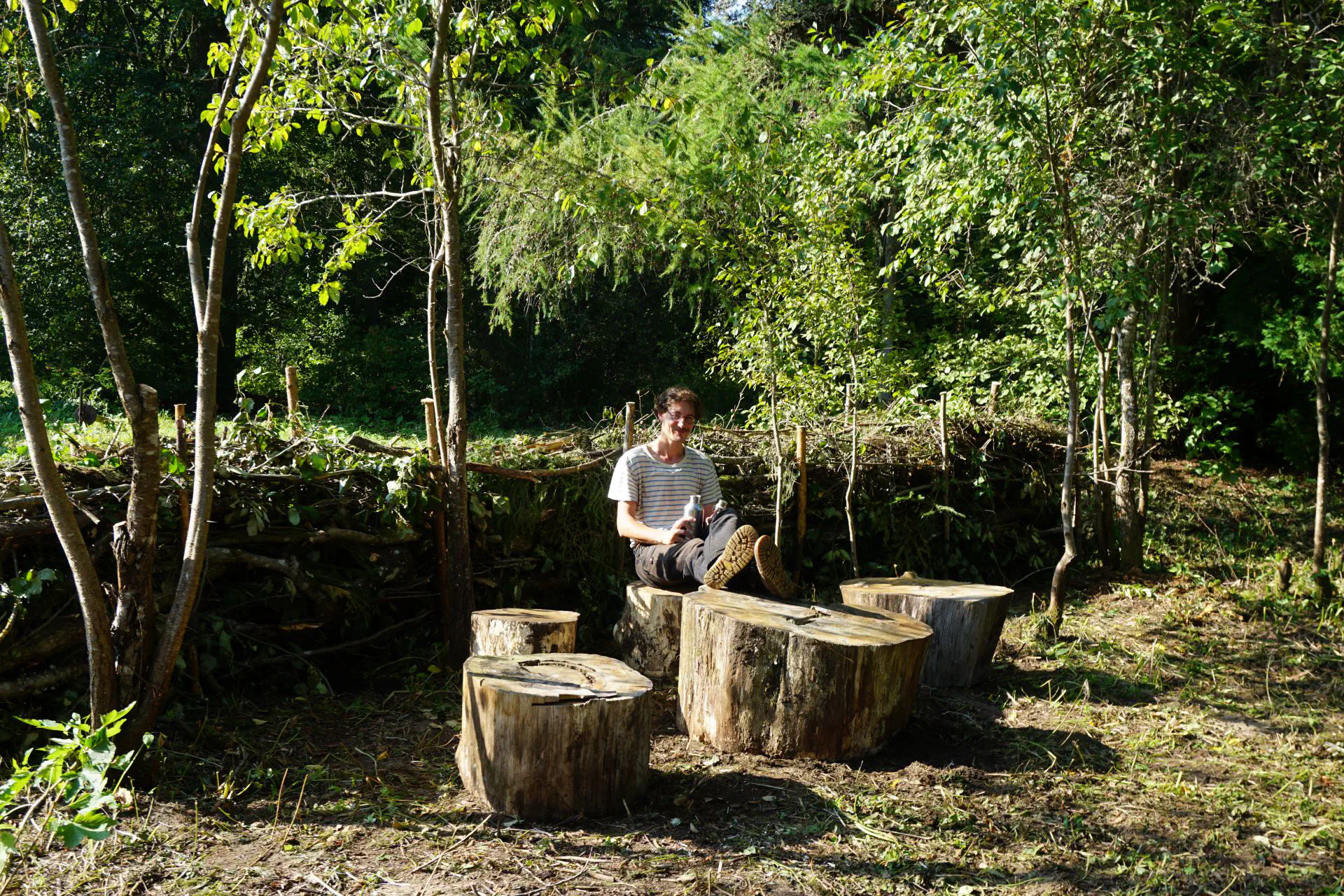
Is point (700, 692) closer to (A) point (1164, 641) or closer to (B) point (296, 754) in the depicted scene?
(B) point (296, 754)

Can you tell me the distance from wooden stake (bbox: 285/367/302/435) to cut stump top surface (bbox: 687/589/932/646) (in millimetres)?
2195

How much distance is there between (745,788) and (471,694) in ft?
3.51

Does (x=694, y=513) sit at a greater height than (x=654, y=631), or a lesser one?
greater

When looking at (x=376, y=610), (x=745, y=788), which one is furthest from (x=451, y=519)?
(x=745, y=788)

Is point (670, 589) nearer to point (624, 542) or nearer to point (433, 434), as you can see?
point (624, 542)

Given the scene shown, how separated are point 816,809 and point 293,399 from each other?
3486mm

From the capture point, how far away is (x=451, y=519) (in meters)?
4.93

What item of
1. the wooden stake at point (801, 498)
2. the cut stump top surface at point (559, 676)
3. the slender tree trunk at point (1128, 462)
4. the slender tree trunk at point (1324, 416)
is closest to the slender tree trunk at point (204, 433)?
the cut stump top surface at point (559, 676)

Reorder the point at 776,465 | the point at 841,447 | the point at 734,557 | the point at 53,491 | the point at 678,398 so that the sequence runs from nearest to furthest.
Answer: the point at 53,491, the point at 734,557, the point at 678,398, the point at 776,465, the point at 841,447

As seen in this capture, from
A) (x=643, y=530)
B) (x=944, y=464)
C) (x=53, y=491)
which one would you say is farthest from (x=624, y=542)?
(x=53, y=491)

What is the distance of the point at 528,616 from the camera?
183 inches

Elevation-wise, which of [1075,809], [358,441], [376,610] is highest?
[358,441]

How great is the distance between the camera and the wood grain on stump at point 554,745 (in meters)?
3.30

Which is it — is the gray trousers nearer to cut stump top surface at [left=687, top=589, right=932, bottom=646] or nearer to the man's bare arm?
the man's bare arm
